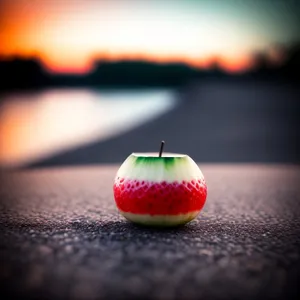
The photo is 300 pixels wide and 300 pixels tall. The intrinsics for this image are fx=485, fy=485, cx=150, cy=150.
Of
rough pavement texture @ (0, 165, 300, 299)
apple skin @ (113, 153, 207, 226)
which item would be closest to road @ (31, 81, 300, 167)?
rough pavement texture @ (0, 165, 300, 299)

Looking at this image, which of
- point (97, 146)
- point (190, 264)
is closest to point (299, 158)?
point (97, 146)

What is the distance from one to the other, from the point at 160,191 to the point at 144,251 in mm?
577

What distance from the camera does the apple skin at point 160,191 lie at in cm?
357

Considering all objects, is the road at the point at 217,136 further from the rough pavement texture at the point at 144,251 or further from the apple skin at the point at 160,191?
the apple skin at the point at 160,191

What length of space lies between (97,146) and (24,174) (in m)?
4.23

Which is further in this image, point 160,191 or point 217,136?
point 217,136

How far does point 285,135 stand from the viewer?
13.4 m

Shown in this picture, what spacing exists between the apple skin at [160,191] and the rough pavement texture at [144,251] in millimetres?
137

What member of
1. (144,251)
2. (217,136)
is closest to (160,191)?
(144,251)

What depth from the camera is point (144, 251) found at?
10.3 feet

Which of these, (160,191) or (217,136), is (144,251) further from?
(217,136)

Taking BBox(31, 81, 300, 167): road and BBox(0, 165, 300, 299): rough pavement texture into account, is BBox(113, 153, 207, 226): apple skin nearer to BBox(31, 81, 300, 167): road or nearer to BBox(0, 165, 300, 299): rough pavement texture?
BBox(0, 165, 300, 299): rough pavement texture

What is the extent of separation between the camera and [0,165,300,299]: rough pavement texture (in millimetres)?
2504

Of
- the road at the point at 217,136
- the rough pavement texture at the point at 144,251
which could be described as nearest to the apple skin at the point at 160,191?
the rough pavement texture at the point at 144,251
